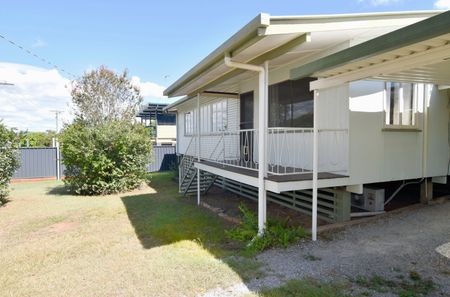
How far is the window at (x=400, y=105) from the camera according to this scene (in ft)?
18.9

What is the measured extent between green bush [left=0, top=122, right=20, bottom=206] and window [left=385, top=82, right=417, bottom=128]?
34.4ft

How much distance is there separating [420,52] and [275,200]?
4915 mm

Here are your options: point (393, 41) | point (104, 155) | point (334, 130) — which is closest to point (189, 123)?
point (104, 155)

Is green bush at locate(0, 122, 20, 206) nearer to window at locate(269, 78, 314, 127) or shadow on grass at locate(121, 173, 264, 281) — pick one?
shadow on grass at locate(121, 173, 264, 281)

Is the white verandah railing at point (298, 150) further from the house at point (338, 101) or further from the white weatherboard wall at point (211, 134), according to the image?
the white weatherboard wall at point (211, 134)

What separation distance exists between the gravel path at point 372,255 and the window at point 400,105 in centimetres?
195

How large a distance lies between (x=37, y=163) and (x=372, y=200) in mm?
15808

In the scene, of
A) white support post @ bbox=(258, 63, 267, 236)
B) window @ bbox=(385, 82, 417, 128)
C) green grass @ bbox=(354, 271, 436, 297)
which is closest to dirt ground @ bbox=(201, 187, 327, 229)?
white support post @ bbox=(258, 63, 267, 236)

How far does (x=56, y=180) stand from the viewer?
15.1 metres

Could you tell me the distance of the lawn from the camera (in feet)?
11.8

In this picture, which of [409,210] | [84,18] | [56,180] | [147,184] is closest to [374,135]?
[409,210]

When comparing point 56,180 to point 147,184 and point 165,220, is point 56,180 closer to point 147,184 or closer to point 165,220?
point 147,184

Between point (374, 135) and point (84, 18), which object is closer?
point (374, 135)

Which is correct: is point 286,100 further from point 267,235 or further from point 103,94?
point 103,94
